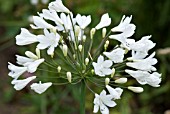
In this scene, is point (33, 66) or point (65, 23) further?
point (65, 23)

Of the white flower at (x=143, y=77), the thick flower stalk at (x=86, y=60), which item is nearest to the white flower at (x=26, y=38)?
the thick flower stalk at (x=86, y=60)

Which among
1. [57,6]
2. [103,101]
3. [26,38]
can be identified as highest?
[57,6]

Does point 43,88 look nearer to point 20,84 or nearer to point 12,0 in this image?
point 20,84

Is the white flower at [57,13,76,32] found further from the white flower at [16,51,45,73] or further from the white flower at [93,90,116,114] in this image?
the white flower at [93,90,116,114]

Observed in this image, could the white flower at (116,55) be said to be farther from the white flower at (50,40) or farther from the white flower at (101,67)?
the white flower at (50,40)

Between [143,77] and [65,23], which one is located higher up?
[65,23]

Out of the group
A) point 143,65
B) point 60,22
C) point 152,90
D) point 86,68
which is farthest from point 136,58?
point 152,90

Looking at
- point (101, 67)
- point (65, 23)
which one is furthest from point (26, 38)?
point (101, 67)

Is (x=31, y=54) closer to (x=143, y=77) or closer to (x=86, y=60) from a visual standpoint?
(x=86, y=60)

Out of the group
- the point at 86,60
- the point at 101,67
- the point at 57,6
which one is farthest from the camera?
the point at 57,6

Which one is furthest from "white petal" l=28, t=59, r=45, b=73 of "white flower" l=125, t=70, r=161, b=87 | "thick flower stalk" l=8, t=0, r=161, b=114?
"white flower" l=125, t=70, r=161, b=87

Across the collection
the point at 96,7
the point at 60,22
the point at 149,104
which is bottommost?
the point at 149,104
